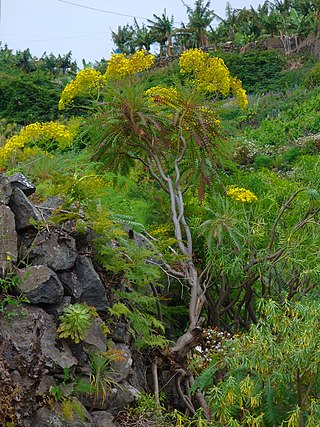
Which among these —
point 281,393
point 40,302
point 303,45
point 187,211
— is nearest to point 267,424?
point 281,393

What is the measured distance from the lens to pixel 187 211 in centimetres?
661

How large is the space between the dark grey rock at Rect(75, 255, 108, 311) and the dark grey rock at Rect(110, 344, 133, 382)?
310 millimetres

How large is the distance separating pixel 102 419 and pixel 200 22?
120 ft

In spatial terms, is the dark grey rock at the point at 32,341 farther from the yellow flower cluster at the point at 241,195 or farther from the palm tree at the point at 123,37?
the palm tree at the point at 123,37

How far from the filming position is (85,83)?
7477mm

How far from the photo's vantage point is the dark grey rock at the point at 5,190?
4.32m

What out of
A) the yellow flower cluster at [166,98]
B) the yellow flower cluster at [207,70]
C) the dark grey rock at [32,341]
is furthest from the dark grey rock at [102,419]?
the yellow flower cluster at [207,70]

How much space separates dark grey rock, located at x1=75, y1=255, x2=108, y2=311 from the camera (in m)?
4.38

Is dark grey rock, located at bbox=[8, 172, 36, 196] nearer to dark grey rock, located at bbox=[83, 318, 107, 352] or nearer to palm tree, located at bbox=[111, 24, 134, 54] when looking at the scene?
dark grey rock, located at bbox=[83, 318, 107, 352]

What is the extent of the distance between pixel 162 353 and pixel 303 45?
99.6ft

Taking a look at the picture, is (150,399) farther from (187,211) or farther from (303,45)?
(303,45)

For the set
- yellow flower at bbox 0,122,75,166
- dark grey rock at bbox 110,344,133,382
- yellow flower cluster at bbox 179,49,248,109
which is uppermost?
yellow flower cluster at bbox 179,49,248,109

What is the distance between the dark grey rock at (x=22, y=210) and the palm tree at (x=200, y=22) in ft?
115

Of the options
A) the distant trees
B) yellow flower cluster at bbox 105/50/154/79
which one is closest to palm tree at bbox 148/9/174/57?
the distant trees
